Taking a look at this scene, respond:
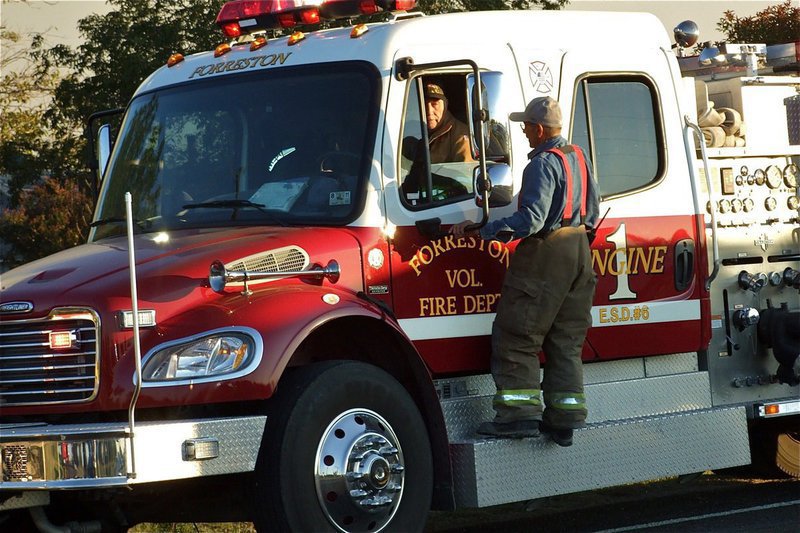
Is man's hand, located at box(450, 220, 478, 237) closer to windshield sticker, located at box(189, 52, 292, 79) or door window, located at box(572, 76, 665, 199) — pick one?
door window, located at box(572, 76, 665, 199)

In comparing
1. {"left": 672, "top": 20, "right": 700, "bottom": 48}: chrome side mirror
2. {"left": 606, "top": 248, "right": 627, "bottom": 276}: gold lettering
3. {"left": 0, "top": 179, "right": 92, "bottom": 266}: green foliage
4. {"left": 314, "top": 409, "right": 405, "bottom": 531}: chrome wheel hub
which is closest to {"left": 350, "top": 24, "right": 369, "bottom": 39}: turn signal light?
{"left": 606, "top": 248, "right": 627, "bottom": 276}: gold lettering

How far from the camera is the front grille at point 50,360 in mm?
5766

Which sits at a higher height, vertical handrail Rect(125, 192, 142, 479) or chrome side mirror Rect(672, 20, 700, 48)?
chrome side mirror Rect(672, 20, 700, 48)

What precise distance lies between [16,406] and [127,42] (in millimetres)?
10696

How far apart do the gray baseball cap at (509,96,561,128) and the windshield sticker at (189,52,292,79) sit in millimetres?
1218

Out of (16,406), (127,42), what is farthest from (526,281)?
(127,42)

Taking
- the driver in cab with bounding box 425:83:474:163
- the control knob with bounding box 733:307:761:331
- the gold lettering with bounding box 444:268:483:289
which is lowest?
the control knob with bounding box 733:307:761:331

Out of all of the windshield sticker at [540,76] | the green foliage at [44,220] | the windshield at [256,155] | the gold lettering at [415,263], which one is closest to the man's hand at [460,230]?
the gold lettering at [415,263]

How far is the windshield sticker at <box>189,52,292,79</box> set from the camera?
23.4 ft

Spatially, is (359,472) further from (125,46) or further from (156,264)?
(125,46)

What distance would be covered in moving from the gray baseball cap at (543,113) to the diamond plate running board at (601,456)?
1549 mm

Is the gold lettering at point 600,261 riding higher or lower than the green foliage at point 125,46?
lower

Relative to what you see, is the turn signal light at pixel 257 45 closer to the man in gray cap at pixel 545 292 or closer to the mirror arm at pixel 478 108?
the mirror arm at pixel 478 108

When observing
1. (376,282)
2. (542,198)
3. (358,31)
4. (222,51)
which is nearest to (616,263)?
(542,198)
